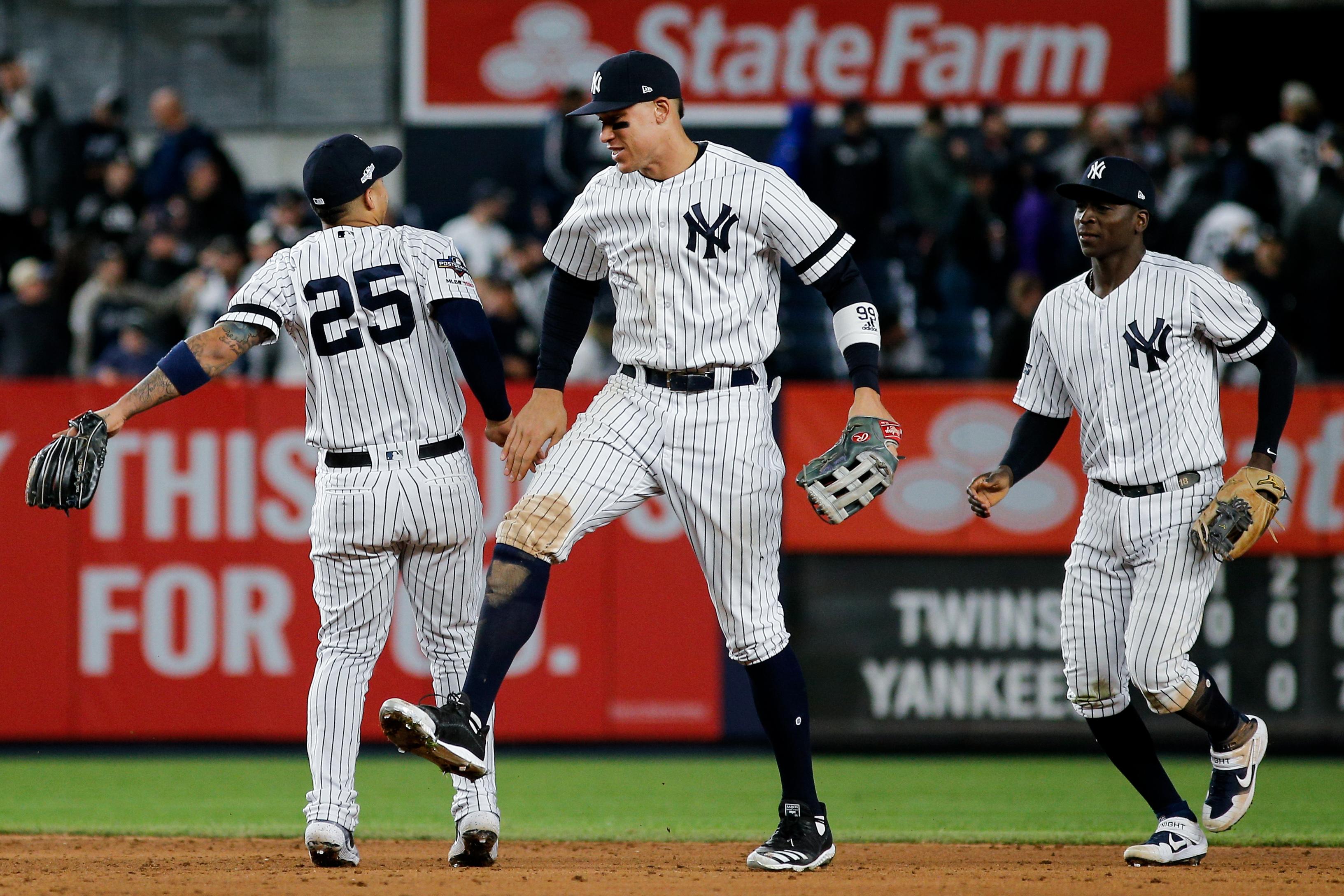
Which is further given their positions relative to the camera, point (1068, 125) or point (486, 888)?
point (1068, 125)

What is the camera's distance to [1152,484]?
521 centimetres

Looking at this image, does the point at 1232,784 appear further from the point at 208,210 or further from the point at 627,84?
the point at 208,210

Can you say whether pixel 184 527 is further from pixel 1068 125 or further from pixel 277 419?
pixel 1068 125

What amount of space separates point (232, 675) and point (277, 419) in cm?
142

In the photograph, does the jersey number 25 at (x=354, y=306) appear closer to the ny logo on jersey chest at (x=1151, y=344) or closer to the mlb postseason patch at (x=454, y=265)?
the mlb postseason patch at (x=454, y=265)

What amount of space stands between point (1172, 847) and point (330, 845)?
2.67 meters

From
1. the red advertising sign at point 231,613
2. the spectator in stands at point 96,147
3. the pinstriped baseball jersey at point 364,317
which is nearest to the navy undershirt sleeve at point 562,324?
the pinstriped baseball jersey at point 364,317

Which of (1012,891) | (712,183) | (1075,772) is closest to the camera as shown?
(1012,891)

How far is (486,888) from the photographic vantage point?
4.64m

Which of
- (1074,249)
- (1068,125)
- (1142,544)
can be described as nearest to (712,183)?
(1142,544)

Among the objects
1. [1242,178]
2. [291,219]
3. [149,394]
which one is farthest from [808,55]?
[149,394]

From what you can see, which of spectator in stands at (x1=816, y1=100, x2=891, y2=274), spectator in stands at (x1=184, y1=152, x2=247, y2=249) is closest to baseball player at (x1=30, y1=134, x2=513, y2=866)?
spectator in stands at (x1=816, y1=100, x2=891, y2=274)

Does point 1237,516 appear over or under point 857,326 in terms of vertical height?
under

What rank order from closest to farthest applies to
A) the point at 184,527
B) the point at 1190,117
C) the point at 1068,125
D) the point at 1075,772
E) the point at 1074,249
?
the point at 1075,772
the point at 184,527
the point at 1074,249
the point at 1190,117
the point at 1068,125
